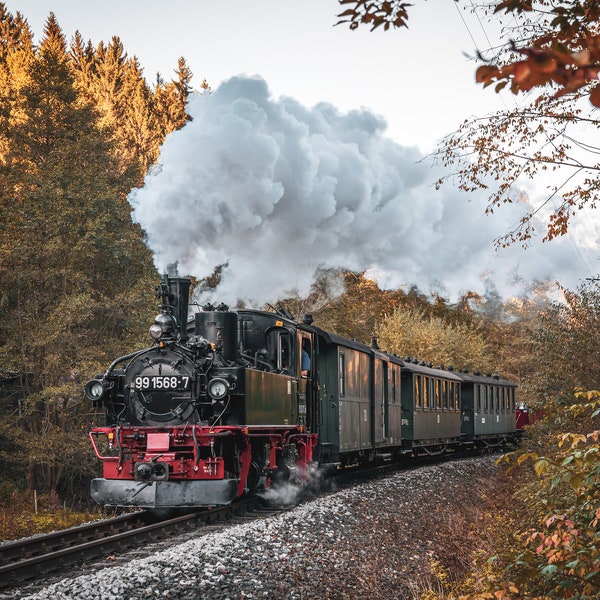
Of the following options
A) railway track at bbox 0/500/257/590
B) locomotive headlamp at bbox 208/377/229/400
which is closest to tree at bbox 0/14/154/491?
railway track at bbox 0/500/257/590

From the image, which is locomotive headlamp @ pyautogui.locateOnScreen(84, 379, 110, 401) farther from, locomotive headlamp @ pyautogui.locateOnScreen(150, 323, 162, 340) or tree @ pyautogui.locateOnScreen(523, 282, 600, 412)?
tree @ pyautogui.locateOnScreen(523, 282, 600, 412)

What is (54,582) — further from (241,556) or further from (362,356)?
Result: (362,356)

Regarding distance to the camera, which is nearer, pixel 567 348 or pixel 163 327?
pixel 163 327

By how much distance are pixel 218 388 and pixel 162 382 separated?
86 cm

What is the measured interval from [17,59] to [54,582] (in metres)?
41.6

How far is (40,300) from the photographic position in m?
24.3

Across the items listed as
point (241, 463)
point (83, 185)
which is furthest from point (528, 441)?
point (83, 185)

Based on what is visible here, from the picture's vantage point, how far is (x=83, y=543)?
30.8ft

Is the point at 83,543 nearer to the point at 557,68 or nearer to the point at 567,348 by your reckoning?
the point at 557,68

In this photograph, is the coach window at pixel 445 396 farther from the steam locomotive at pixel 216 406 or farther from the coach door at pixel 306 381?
the coach door at pixel 306 381

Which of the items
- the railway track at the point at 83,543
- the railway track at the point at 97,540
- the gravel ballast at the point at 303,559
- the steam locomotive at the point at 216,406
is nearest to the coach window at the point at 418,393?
the steam locomotive at the point at 216,406

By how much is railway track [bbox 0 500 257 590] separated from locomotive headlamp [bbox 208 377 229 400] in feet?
5.07

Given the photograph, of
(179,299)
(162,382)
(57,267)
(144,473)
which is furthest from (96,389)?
(57,267)

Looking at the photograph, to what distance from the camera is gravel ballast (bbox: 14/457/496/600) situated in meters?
7.08
